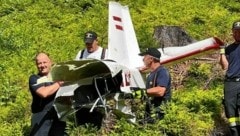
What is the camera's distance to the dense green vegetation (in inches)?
276

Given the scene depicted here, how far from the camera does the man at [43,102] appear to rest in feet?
20.0

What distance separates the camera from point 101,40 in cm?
1069

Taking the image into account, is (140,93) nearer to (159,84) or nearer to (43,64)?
(159,84)

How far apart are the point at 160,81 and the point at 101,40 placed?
4419 millimetres

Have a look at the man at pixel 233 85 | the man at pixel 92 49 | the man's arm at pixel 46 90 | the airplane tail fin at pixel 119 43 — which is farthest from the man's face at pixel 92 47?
the man at pixel 233 85

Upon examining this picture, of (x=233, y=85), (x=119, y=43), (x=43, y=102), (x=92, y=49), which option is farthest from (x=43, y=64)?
(x=233, y=85)

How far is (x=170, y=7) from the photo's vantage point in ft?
41.2

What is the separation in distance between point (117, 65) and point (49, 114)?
3.38 ft

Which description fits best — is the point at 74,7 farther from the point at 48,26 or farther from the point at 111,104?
the point at 111,104

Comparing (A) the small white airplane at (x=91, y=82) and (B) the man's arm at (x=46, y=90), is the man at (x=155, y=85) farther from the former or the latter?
(B) the man's arm at (x=46, y=90)

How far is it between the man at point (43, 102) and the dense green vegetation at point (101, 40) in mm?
318

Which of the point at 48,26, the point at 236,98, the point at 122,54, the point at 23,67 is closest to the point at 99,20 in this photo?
the point at 48,26

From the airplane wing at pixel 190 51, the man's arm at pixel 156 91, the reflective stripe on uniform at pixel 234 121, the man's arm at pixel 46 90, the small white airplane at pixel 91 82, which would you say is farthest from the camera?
the airplane wing at pixel 190 51

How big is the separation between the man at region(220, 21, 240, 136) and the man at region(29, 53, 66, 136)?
2.21m
